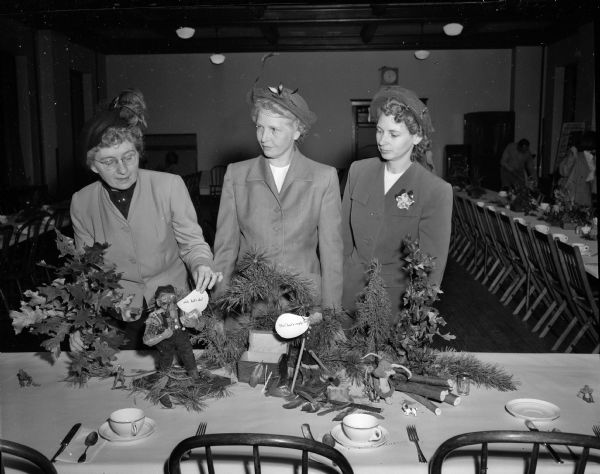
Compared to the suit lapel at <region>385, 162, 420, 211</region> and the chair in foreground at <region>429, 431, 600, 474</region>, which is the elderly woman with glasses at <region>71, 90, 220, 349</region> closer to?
the suit lapel at <region>385, 162, 420, 211</region>

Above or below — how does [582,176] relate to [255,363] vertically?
above

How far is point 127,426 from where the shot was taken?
1738 mm

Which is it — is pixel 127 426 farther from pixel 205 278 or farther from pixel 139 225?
pixel 139 225

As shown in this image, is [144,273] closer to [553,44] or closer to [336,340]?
[336,340]

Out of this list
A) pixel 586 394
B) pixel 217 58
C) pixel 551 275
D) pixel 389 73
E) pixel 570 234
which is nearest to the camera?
pixel 586 394

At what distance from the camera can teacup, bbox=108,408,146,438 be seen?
5.71ft

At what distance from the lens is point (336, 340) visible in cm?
219

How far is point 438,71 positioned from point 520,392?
12934mm

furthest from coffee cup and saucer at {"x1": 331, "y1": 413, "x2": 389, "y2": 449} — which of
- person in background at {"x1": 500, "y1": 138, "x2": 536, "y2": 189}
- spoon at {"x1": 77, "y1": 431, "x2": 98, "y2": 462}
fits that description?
person in background at {"x1": 500, "y1": 138, "x2": 536, "y2": 189}

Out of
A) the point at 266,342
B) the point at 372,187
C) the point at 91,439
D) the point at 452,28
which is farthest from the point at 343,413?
the point at 452,28

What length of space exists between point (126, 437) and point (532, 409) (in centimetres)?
118

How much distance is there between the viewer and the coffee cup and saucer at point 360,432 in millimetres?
1698

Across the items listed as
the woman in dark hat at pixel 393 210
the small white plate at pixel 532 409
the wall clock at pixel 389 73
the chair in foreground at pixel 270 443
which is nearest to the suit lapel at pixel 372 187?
the woman in dark hat at pixel 393 210

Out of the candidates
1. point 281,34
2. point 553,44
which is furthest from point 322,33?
point 553,44
